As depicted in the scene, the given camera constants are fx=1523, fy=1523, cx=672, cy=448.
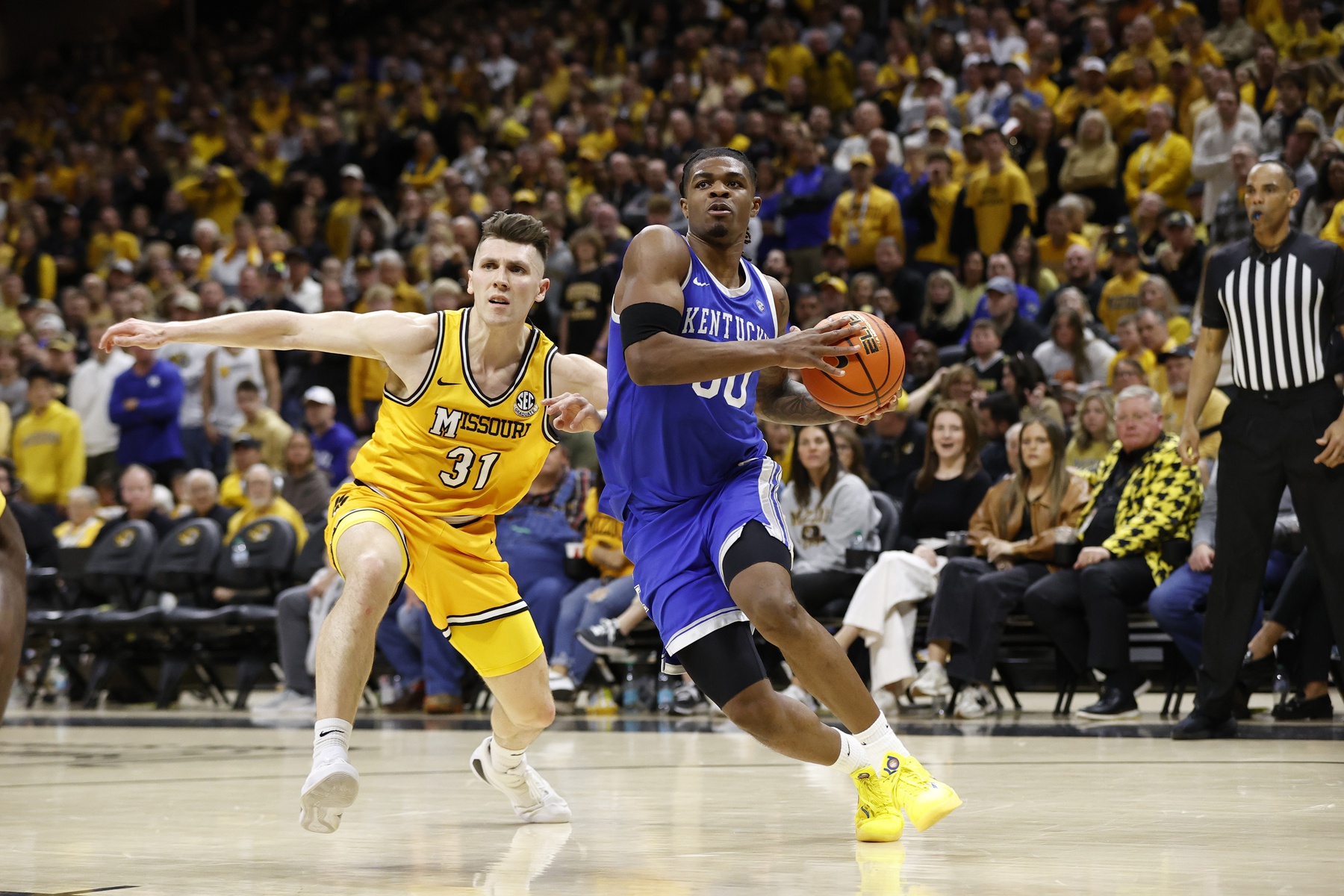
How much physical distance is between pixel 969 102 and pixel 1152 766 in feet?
28.6

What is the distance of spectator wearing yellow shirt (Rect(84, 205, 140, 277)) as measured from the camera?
1627 centimetres

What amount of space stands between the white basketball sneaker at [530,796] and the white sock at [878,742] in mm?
1043

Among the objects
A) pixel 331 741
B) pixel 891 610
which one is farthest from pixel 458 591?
pixel 891 610

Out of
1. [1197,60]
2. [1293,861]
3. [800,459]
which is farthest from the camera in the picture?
[1197,60]

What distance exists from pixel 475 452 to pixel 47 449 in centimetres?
898

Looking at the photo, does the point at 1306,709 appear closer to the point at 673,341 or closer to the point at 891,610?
the point at 891,610

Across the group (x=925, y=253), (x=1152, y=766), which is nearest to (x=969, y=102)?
(x=925, y=253)

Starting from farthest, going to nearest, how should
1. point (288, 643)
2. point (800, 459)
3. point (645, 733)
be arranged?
point (288, 643) < point (800, 459) < point (645, 733)

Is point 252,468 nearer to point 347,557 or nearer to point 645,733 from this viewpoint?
point 645,733

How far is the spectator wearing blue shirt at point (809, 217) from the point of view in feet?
42.2

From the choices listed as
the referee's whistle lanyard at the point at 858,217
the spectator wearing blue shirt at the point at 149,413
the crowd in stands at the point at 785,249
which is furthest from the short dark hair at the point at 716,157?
the spectator wearing blue shirt at the point at 149,413

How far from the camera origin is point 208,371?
12.9 m

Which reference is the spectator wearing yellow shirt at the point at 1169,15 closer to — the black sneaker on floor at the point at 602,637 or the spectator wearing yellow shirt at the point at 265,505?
the black sneaker on floor at the point at 602,637

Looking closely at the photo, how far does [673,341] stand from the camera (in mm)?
3787
